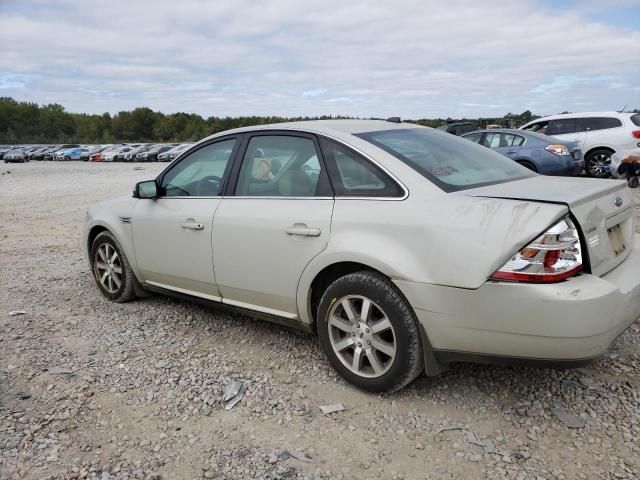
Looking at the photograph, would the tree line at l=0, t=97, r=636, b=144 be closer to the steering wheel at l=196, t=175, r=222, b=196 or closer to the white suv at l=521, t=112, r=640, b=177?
the white suv at l=521, t=112, r=640, b=177

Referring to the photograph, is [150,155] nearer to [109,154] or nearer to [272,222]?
[109,154]

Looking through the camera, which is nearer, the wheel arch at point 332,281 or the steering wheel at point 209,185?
the wheel arch at point 332,281

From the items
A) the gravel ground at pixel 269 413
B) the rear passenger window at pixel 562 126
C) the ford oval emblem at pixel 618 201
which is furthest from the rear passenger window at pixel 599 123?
the ford oval emblem at pixel 618 201

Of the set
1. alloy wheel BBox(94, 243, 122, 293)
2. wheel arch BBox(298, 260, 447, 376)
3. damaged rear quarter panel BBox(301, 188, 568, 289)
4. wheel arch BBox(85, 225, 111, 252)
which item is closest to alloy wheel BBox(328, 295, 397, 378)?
wheel arch BBox(298, 260, 447, 376)

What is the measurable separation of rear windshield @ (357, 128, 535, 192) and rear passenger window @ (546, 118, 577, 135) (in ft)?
35.8

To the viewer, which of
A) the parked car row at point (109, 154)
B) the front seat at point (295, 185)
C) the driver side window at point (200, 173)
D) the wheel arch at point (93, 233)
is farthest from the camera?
the parked car row at point (109, 154)

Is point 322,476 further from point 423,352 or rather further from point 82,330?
point 82,330

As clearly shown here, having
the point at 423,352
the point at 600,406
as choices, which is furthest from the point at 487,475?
the point at 600,406

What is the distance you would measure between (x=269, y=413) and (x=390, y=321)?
0.88m

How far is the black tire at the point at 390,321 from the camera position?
9.76 feet

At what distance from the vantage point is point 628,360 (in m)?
3.55

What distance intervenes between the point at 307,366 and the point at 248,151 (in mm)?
1595

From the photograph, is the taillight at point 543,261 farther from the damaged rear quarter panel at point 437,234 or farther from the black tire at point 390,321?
the black tire at point 390,321

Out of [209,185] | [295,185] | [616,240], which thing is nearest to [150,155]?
[209,185]
